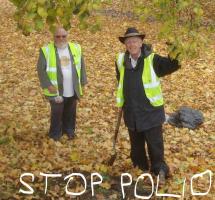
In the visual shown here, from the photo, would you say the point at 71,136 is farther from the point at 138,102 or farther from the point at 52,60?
the point at 138,102

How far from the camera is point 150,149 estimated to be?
22.1 ft

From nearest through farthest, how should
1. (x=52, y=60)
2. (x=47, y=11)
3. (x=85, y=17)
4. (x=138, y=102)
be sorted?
(x=47, y=11) → (x=85, y=17) → (x=138, y=102) → (x=52, y=60)

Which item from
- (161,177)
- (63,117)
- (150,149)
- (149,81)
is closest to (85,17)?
(149,81)

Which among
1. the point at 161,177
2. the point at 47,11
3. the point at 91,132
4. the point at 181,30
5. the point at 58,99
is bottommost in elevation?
the point at 161,177

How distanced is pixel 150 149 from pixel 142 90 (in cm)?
94

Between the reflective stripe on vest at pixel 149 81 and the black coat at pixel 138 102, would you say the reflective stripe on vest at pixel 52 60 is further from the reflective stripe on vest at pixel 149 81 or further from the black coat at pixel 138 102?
the black coat at pixel 138 102

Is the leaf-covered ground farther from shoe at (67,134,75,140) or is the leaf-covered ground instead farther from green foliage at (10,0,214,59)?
green foliage at (10,0,214,59)

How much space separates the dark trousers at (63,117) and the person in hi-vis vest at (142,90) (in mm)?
1878

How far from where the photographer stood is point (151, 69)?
6.17 meters

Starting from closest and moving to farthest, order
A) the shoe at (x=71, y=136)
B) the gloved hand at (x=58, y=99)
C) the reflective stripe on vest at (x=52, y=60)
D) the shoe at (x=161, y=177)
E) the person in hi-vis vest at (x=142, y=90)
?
the person in hi-vis vest at (x=142, y=90) < the shoe at (x=161, y=177) < the reflective stripe on vest at (x=52, y=60) < the gloved hand at (x=58, y=99) < the shoe at (x=71, y=136)

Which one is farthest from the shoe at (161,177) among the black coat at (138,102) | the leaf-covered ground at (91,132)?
the black coat at (138,102)

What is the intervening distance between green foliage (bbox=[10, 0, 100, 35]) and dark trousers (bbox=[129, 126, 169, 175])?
2573 mm

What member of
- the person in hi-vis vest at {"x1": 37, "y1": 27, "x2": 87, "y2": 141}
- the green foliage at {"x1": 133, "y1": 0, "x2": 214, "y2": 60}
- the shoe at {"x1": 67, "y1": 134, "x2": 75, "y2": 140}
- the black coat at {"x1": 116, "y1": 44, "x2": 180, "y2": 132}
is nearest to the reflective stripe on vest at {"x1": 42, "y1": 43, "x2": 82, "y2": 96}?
the person in hi-vis vest at {"x1": 37, "y1": 27, "x2": 87, "y2": 141}

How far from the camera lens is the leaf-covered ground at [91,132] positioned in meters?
6.84
